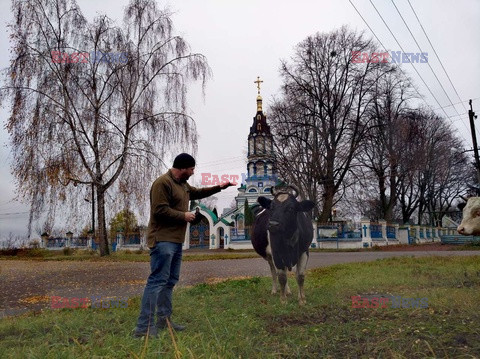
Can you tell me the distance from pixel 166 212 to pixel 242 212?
39377 millimetres

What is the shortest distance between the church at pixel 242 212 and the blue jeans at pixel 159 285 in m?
19.3

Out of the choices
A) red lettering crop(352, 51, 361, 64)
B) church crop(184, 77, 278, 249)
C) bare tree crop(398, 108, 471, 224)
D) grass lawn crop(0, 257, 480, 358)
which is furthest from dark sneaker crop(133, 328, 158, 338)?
bare tree crop(398, 108, 471, 224)

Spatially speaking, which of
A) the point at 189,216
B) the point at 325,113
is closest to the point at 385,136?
the point at 325,113

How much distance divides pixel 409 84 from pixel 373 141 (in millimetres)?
4969

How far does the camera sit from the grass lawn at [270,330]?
2889 millimetres

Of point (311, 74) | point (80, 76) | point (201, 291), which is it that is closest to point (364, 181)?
point (311, 74)

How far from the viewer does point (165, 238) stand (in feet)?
13.3

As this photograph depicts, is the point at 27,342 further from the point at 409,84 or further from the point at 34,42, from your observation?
the point at 409,84

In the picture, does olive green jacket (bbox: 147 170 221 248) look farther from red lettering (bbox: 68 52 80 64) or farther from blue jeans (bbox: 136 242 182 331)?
red lettering (bbox: 68 52 80 64)

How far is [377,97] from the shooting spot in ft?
90.7

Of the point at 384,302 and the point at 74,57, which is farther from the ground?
the point at 74,57

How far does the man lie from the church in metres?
19.3
